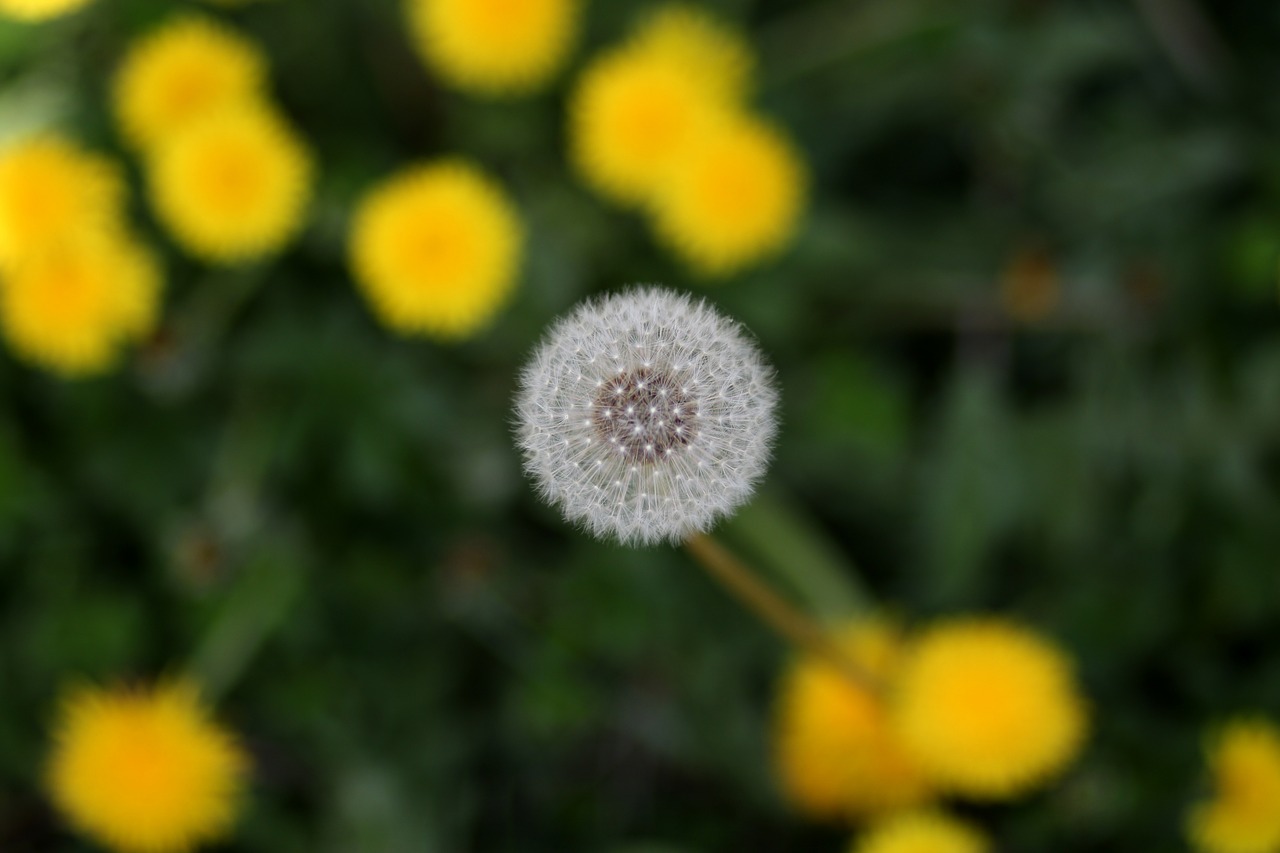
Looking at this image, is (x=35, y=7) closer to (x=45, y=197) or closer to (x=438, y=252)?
(x=45, y=197)

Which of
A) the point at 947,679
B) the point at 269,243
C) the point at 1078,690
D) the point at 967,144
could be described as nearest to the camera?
the point at 947,679

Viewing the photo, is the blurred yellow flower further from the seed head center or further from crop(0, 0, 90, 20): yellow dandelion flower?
crop(0, 0, 90, 20): yellow dandelion flower

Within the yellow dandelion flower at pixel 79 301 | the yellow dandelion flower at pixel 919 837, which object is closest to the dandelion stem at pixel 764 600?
the yellow dandelion flower at pixel 919 837

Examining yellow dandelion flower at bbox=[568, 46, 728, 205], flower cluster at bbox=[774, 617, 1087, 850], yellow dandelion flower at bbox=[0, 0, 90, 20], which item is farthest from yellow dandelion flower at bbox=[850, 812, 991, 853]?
yellow dandelion flower at bbox=[0, 0, 90, 20]

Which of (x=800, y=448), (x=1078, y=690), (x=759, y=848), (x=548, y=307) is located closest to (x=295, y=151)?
(x=548, y=307)

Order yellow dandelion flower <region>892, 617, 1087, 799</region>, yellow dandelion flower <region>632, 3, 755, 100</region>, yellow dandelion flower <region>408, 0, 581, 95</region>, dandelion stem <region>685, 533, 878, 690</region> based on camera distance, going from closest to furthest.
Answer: dandelion stem <region>685, 533, 878, 690</region>, yellow dandelion flower <region>892, 617, 1087, 799</region>, yellow dandelion flower <region>408, 0, 581, 95</region>, yellow dandelion flower <region>632, 3, 755, 100</region>

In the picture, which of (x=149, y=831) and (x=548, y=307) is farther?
(x=548, y=307)

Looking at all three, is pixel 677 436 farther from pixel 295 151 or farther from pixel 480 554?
pixel 295 151
